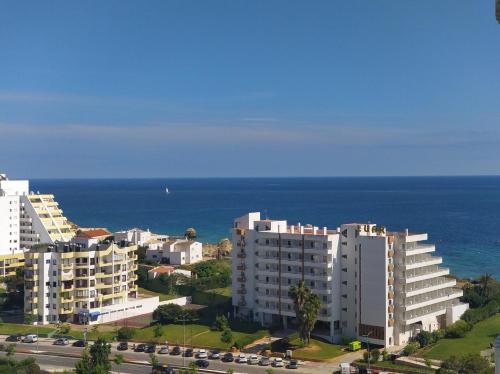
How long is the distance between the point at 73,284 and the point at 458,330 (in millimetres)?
48706

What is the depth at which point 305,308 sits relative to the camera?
71.0m

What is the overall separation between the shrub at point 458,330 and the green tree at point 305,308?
15807 millimetres

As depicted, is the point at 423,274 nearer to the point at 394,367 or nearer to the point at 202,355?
the point at 394,367

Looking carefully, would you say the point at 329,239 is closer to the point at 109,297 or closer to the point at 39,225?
the point at 109,297

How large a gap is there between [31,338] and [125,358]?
46.8 ft

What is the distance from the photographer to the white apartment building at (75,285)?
85625 mm

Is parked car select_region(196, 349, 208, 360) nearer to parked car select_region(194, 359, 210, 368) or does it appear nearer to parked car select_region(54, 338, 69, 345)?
parked car select_region(194, 359, 210, 368)

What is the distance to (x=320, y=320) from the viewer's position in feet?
255

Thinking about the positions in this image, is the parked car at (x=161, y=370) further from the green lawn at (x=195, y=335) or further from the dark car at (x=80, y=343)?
the dark car at (x=80, y=343)

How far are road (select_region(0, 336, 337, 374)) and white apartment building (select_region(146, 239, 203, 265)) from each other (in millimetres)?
50096

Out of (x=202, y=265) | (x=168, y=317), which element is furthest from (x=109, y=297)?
(x=202, y=265)

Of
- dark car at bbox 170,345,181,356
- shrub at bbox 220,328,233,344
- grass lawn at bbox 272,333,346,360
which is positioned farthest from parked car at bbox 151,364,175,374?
grass lawn at bbox 272,333,346,360

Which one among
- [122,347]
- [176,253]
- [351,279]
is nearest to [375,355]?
[351,279]

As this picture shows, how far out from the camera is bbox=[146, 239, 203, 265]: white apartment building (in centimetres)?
12462
